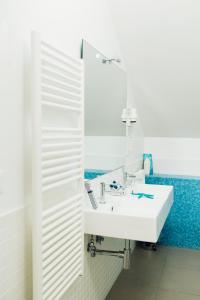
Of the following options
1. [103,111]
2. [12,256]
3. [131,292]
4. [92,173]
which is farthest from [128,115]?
[12,256]

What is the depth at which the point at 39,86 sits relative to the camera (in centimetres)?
147

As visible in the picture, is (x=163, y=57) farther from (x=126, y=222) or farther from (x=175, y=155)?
(x=126, y=222)

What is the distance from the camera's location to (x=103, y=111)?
2691 mm

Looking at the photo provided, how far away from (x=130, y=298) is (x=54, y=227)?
148 cm

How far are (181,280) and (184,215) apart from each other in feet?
2.97

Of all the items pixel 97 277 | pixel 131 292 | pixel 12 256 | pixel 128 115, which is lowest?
pixel 131 292

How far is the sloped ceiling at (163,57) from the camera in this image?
281 centimetres

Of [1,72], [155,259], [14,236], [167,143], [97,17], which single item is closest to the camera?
[1,72]

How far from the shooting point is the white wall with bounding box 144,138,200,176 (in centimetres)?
405

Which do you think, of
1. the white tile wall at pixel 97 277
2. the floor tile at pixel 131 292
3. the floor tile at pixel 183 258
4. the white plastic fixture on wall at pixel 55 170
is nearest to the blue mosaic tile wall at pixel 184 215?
the floor tile at pixel 183 258

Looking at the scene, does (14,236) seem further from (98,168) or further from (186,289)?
(186,289)

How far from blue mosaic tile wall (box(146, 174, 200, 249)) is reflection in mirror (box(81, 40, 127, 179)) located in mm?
987

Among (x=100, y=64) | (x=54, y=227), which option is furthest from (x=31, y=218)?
(x=100, y=64)

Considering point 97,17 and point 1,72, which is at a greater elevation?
point 97,17
